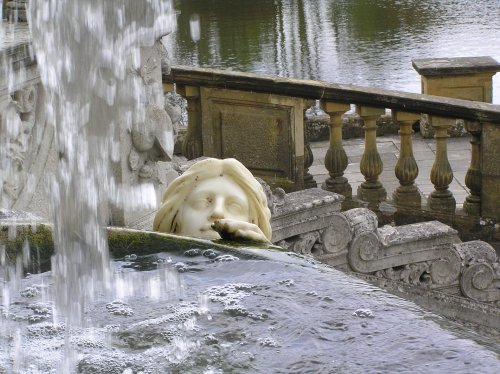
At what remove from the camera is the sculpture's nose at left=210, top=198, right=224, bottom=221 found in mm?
4887

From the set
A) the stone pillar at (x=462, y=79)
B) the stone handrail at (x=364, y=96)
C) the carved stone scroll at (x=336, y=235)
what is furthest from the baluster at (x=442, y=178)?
the stone pillar at (x=462, y=79)

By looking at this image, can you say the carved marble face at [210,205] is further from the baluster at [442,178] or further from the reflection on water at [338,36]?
the reflection on water at [338,36]

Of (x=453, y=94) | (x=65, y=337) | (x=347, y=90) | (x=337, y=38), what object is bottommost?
(x=337, y=38)

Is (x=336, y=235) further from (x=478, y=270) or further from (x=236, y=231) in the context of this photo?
(x=236, y=231)

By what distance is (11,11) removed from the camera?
664cm

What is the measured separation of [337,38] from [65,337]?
19.2 meters

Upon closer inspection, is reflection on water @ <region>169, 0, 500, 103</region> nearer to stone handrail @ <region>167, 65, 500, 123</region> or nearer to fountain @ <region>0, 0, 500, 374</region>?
stone handrail @ <region>167, 65, 500, 123</region>

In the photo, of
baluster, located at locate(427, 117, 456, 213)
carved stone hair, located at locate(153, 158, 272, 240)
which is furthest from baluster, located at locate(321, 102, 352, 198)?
carved stone hair, located at locate(153, 158, 272, 240)

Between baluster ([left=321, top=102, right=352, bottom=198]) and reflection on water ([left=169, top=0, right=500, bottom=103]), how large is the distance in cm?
598

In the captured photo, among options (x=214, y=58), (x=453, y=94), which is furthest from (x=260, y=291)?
(x=214, y=58)

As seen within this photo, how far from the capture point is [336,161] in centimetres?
932

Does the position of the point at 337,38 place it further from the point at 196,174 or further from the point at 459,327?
the point at 459,327

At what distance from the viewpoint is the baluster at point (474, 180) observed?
29.2 feet

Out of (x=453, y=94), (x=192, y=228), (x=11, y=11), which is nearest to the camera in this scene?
(x=192, y=228)
